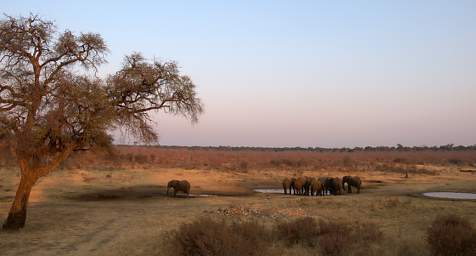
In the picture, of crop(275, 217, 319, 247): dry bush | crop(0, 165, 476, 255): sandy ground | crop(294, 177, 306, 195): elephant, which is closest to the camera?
crop(275, 217, 319, 247): dry bush

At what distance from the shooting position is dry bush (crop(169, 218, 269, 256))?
1042 centimetres

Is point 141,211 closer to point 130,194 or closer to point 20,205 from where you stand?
point 20,205

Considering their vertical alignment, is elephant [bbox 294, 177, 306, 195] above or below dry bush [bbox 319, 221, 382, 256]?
above

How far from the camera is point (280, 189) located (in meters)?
35.5

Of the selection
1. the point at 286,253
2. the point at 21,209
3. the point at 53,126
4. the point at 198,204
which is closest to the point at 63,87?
the point at 53,126

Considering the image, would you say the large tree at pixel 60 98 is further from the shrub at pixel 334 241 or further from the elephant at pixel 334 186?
the elephant at pixel 334 186

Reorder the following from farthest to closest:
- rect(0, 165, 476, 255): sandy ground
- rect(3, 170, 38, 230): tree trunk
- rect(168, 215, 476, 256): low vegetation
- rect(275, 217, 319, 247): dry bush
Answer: rect(3, 170, 38, 230): tree trunk < rect(0, 165, 476, 255): sandy ground < rect(275, 217, 319, 247): dry bush < rect(168, 215, 476, 256): low vegetation

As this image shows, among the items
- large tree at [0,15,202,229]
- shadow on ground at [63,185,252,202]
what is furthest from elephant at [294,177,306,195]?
large tree at [0,15,202,229]

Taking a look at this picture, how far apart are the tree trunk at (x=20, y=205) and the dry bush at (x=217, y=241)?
6.07m

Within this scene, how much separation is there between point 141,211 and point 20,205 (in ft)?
18.2

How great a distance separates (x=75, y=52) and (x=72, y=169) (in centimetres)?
2838

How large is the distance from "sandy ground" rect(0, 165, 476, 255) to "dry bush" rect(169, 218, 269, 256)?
111cm

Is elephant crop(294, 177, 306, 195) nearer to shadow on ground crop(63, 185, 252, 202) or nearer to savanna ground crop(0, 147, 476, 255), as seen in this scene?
savanna ground crop(0, 147, 476, 255)

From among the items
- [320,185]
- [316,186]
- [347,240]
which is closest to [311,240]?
[347,240]
